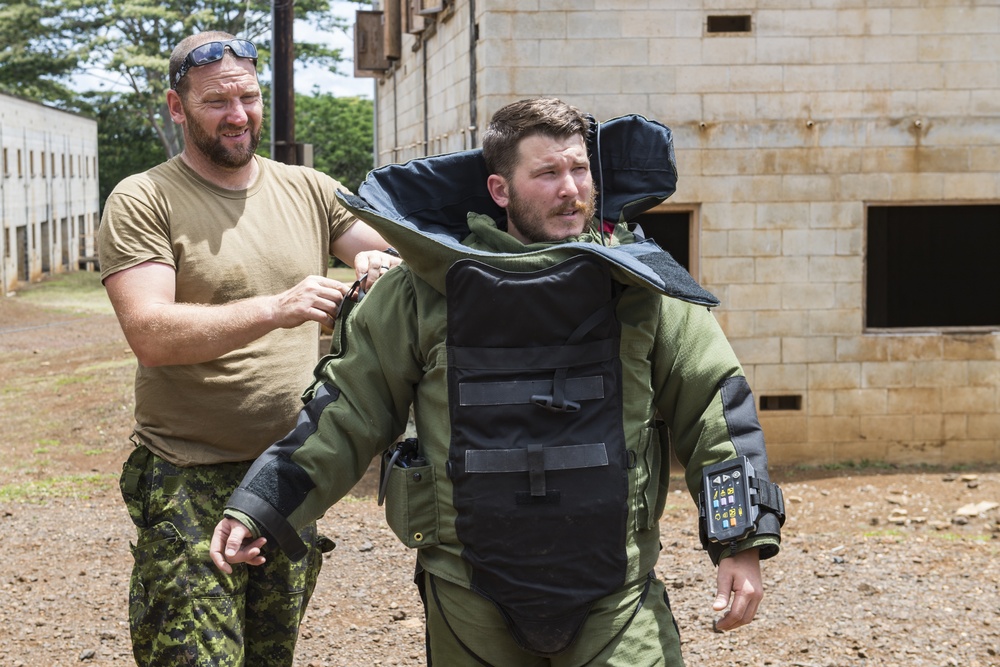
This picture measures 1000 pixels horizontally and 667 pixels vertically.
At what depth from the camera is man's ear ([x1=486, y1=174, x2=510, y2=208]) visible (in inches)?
124

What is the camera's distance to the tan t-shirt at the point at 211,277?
3527 millimetres

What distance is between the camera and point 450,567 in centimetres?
295

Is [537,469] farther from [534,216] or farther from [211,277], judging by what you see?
[211,277]

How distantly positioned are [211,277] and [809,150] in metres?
6.87

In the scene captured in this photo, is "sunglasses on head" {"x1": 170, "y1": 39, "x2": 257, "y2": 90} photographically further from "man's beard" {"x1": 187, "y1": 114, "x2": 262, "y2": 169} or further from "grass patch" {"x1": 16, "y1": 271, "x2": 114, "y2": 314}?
"grass patch" {"x1": 16, "y1": 271, "x2": 114, "y2": 314}

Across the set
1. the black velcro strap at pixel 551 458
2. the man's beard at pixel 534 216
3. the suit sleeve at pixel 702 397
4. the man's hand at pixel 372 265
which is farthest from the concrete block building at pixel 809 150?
the black velcro strap at pixel 551 458

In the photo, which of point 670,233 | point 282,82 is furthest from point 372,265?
point 670,233

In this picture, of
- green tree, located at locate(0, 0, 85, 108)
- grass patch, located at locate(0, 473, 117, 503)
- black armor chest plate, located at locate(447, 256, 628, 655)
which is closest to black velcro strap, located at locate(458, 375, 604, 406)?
black armor chest plate, located at locate(447, 256, 628, 655)

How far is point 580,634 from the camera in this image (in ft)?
9.39

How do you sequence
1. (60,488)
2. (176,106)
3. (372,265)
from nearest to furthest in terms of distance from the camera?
(372,265) < (176,106) < (60,488)

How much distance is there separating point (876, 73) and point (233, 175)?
7.01m

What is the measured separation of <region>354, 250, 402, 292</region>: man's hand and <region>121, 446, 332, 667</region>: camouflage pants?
0.74 m

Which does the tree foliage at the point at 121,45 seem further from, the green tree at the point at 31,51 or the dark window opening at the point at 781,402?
the dark window opening at the point at 781,402

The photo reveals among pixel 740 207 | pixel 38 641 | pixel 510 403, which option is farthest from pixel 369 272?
pixel 740 207
